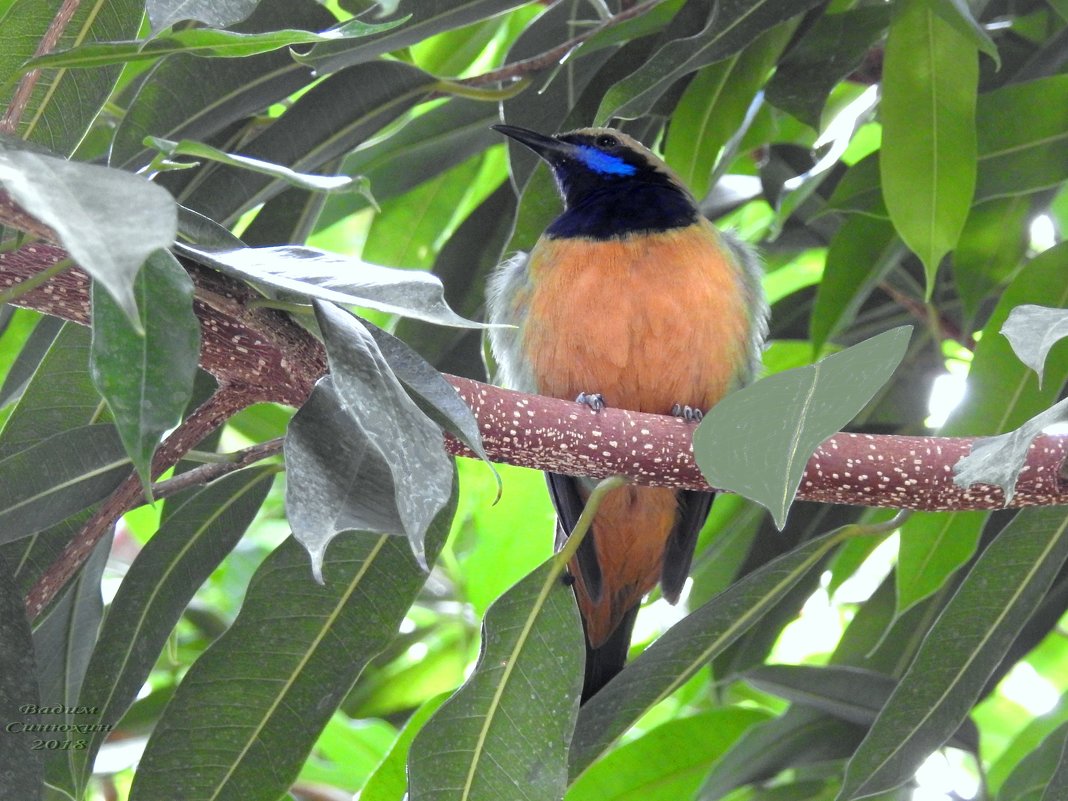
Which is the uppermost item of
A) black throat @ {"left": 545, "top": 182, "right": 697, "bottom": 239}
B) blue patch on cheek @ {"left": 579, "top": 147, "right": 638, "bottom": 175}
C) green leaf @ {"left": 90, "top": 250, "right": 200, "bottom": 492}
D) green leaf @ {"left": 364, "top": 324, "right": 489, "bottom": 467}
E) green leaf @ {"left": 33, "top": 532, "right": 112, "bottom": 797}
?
green leaf @ {"left": 90, "top": 250, "right": 200, "bottom": 492}

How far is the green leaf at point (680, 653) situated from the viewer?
2330 mm

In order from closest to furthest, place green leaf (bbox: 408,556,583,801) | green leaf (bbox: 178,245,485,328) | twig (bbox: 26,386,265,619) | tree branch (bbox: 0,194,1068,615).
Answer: green leaf (bbox: 178,245,485,328)
tree branch (bbox: 0,194,1068,615)
twig (bbox: 26,386,265,619)
green leaf (bbox: 408,556,583,801)

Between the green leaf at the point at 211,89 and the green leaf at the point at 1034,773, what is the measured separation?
83.1 inches

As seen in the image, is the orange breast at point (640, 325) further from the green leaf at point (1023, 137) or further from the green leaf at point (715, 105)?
the green leaf at point (1023, 137)

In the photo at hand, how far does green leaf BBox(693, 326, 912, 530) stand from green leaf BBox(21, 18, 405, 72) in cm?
63

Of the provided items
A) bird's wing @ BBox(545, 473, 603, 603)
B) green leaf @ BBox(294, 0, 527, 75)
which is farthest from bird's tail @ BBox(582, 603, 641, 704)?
green leaf @ BBox(294, 0, 527, 75)

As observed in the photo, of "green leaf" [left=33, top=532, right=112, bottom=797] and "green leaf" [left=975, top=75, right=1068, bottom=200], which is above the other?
"green leaf" [left=975, top=75, right=1068, bottom=200]

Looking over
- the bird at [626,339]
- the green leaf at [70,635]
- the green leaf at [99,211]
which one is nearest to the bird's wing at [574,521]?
the bird at [626,339]

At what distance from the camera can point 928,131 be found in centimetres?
250

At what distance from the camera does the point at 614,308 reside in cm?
316

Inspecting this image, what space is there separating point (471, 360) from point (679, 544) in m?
0.75

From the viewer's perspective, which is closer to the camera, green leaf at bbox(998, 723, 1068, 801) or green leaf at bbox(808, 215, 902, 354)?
green leaf at bbox(998, 723, 1068, 801)

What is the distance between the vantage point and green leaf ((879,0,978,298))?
8.12 feet

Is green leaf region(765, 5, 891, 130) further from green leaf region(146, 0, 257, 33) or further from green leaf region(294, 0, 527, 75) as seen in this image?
green leaf region(146, 0, 257, 33)
